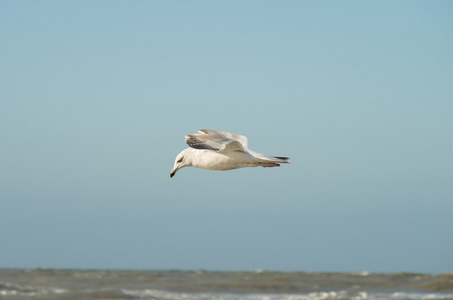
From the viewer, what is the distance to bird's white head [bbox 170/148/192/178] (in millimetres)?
12523

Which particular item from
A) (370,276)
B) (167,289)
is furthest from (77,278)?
(370,276)

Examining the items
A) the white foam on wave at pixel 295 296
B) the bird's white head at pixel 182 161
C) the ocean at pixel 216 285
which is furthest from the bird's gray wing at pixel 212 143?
the white foam on wave at pixel 295 296

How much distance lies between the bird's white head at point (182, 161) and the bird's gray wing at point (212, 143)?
3.40 feet

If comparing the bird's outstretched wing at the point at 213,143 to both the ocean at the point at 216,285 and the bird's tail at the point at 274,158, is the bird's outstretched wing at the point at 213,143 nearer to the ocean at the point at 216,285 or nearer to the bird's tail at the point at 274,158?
the bird's tail at the point at 274,158

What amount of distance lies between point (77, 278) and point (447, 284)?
1473 cm

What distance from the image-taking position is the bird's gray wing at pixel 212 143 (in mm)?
10797

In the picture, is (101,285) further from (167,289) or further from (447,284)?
(447,284)

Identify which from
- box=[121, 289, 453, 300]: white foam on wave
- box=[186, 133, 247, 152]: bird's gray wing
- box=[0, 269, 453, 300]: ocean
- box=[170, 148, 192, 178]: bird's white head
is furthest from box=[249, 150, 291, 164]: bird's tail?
box=[0, 269, 453, 300]: ocean

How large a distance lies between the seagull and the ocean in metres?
8.04

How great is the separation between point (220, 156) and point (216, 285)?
11799mm

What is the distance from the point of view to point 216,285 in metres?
22.4

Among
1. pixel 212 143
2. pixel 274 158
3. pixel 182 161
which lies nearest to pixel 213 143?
pixel 212 143

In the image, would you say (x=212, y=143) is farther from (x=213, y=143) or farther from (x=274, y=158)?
(x=274, y=158)

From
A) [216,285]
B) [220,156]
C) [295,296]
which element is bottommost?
[295,296]
